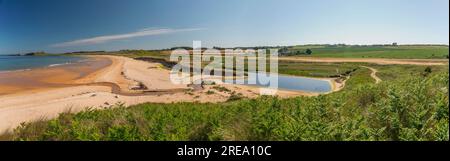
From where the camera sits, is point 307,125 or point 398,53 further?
point 398,53

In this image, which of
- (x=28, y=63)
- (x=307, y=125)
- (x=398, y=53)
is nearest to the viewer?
(x=307, y=125)

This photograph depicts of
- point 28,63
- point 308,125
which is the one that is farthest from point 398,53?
point 308,125

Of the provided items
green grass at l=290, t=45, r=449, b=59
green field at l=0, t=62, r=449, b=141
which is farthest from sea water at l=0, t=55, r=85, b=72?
green grass at l=290, t=45, r=449, b=59

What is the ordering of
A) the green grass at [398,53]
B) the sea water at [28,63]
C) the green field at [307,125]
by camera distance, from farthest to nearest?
the green grass at [398,53] → the sea water at [28,63] → the green field at [307,125]

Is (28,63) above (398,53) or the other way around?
the other way around

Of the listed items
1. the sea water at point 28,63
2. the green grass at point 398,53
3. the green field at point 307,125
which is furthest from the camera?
the green grass at point 398,53

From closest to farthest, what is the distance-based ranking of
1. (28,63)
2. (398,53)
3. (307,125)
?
(307,125)
(28,63)
(398,53)

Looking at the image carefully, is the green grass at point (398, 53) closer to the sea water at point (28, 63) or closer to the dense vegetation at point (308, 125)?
the dense vegetation at point (308, 125)

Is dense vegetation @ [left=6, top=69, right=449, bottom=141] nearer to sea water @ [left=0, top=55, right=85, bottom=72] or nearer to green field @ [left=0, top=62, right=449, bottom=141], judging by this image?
green field @ [left=0, top=62, right=449, bottom=141]

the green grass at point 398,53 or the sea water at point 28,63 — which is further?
the green grass at point 398,53

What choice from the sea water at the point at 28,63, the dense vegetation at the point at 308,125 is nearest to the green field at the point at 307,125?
the dense vegetation at the point at 308,125

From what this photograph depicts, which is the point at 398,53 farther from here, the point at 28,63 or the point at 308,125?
the point at 308,125

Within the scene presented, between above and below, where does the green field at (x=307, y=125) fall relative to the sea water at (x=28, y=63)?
above
